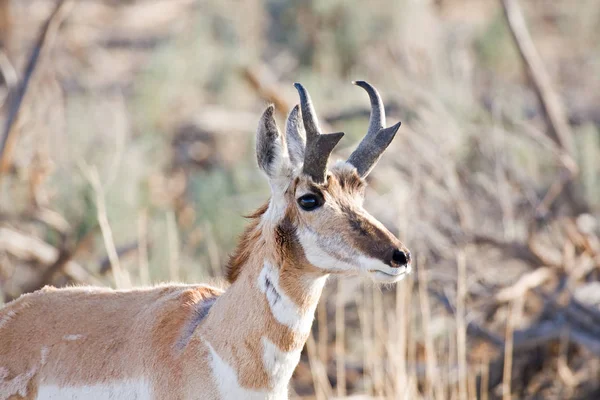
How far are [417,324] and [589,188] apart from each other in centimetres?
314

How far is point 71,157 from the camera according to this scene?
39.1 ft

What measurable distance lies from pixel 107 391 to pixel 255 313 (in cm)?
83

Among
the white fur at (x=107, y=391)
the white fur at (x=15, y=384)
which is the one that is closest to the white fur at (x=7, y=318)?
the white fur at (x=15, y=384)

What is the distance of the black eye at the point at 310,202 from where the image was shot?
13.0 feet

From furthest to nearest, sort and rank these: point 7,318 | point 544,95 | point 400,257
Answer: point 544,95
point 7,318
point 400,257

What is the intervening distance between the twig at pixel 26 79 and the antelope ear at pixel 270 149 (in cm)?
485

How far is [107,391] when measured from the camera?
13.4 feet

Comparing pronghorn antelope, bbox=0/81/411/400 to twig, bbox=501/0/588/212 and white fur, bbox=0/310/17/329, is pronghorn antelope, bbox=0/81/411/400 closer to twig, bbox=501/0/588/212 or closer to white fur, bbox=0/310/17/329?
white fur, bbox=0/310/17/329

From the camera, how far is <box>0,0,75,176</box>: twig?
8148mm

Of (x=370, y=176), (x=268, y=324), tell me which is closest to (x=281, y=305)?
(x=268, y=324)

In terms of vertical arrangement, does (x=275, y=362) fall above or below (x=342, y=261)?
below

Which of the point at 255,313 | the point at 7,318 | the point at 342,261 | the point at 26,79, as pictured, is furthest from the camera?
the point at 26,79

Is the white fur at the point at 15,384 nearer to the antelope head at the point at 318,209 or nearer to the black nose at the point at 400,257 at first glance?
the antelope head at the point at 318,209

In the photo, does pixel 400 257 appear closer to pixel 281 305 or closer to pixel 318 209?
pixel 318 209
